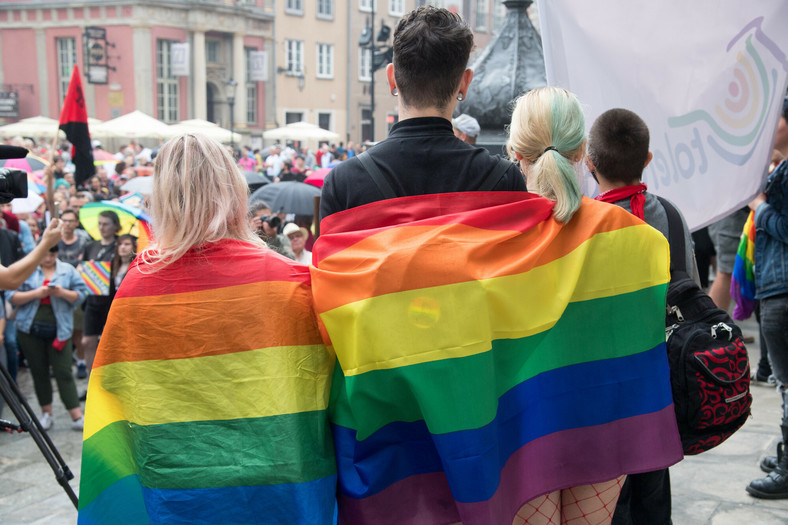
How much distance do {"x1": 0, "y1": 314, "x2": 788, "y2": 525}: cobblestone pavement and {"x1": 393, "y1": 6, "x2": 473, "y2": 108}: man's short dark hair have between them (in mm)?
2787

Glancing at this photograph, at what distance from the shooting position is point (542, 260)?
7.00 feet

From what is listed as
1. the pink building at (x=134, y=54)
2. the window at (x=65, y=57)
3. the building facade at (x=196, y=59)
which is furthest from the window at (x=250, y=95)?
the window at (x=65, y=57)

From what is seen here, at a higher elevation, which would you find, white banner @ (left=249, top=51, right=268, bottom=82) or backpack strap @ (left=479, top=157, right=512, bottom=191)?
white banner @ (left=249, top=51, right=268, bottom=82)

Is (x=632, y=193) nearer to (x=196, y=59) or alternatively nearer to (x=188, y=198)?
(x=188, y=198)

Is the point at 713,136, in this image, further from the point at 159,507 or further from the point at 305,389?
the point at 159,507

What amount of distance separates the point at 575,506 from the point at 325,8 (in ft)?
145

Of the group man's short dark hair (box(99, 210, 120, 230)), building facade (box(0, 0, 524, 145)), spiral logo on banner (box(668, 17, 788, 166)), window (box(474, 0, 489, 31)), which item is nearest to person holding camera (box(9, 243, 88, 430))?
man's short dark hair (box(99, 210, 120, 230))

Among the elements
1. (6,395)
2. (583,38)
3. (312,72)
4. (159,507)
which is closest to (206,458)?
(159,507)

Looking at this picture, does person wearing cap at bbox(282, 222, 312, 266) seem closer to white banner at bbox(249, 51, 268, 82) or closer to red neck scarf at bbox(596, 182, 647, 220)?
red neck scarf at bbox(596, 182, 647, 220)

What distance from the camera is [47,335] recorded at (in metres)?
6.33

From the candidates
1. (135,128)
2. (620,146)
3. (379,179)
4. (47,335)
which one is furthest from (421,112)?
A: (135,128)

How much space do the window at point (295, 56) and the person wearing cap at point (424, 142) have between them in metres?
41.6

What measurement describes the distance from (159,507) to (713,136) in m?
2.69

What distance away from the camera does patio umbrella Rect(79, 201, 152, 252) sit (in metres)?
6.61
